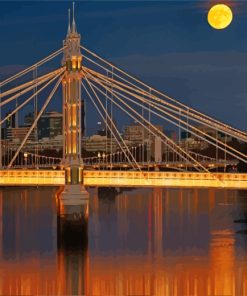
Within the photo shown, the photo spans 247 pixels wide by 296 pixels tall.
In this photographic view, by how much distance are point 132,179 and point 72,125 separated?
205cm

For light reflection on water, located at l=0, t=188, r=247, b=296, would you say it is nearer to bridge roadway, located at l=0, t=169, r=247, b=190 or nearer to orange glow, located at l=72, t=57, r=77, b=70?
bridge roadway, located at l=0, t=169, r=247, b=190

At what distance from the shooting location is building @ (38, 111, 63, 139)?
4853 centimetres

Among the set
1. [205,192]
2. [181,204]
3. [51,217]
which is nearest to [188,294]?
[51,217]

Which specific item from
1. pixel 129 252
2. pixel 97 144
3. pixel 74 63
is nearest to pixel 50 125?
pixel 97 144

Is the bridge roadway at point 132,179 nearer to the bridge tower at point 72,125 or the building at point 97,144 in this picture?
the bridge tower at point 72,125

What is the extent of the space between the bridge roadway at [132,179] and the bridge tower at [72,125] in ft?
2.00

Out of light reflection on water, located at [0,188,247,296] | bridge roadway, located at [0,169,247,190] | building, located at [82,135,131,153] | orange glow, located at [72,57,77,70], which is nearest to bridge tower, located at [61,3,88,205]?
orange glow, located at [72,57,77,70]

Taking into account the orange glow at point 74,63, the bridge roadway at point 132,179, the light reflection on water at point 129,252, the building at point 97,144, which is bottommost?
the light reflection on water at point 129,252

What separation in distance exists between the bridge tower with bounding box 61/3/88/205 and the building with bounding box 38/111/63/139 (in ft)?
71.5

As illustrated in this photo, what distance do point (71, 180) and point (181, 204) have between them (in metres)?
12.7

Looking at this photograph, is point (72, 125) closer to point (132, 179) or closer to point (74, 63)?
point (74, 63)

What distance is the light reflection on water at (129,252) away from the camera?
64.0ft

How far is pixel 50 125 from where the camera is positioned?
164 feet

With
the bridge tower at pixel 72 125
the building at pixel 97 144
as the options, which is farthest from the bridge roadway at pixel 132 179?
the building at pixel 97 144
